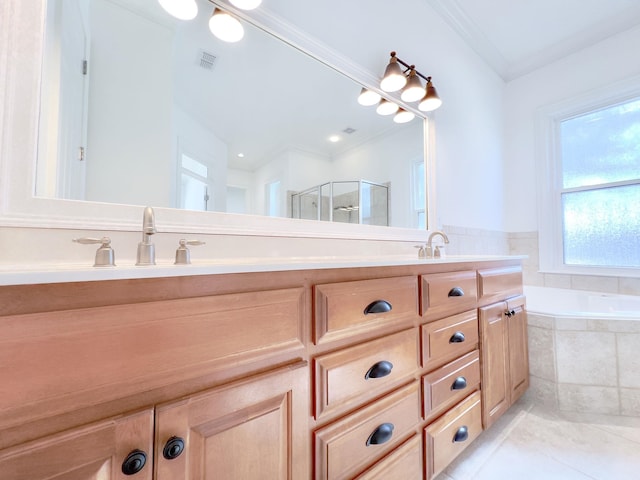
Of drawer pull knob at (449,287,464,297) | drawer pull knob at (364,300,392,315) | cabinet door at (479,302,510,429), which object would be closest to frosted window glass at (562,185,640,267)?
cabinet door at (479,302,510,429)

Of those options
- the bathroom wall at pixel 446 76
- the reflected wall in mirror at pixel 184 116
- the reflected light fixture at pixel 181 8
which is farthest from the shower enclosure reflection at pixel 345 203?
the reflected light fixture at pixel 181 8

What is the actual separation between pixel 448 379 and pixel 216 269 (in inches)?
39.8

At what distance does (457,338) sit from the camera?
113 centimetres

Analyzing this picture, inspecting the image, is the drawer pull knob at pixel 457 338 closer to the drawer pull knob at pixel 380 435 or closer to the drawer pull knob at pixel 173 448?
the drawer pull knob at pixel 380 435

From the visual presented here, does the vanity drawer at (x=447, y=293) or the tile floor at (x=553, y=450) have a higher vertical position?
the vanity drawer at (x=447, y=293)

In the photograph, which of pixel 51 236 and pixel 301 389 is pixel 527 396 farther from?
pixel 51 236

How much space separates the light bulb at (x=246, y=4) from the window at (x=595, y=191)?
2.85m

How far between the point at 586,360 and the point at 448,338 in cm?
119

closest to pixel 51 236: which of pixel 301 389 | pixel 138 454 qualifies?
pixel 138 454

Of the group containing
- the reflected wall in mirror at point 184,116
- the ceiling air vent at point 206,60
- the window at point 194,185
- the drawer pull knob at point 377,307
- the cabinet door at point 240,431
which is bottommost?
the cabinet door at point 240,431

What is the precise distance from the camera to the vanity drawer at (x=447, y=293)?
1012 mm

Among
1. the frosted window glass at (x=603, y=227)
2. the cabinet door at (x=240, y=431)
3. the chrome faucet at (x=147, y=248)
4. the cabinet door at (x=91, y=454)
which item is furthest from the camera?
the frosted window glass at (x=603, y=227)

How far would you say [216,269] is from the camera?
56 centimetres

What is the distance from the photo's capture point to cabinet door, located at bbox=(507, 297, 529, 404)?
4.90 feet
